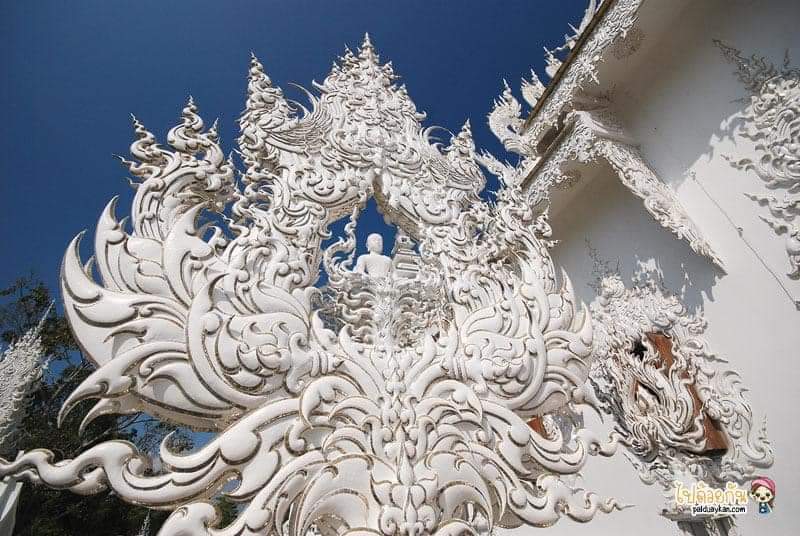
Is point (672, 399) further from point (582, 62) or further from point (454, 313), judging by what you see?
point (582, 62)

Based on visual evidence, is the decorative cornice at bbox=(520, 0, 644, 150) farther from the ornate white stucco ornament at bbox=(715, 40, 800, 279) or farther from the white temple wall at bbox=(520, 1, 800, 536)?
the ornate white stucco ornament at bbox=(715, 40, 800, 279)

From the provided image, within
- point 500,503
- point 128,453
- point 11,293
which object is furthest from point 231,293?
point 11,293

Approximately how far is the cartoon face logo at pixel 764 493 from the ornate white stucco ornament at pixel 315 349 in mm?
1630

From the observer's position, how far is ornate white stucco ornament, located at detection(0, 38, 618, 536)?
1.15m

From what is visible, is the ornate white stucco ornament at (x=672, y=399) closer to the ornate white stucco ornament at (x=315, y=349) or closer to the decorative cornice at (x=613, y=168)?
the decorative cornice at (x=613, y=168)

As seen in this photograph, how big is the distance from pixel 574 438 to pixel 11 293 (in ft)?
29.6

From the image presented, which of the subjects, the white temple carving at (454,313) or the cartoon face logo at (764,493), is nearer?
the white temple carving at (454,313)

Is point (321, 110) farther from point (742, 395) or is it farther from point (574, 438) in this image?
point (742, 395)

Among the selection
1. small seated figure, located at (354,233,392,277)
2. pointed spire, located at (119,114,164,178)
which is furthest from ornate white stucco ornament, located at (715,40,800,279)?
pointed spire, located at (119,114,164,178)

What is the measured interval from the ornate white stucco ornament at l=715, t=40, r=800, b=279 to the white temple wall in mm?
67

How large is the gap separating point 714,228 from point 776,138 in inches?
26.5

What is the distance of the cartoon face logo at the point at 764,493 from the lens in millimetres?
2338

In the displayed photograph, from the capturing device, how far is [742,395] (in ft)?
8.40

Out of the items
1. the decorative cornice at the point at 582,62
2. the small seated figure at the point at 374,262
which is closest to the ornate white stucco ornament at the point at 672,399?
the decorative cornice at the point at 582,62
